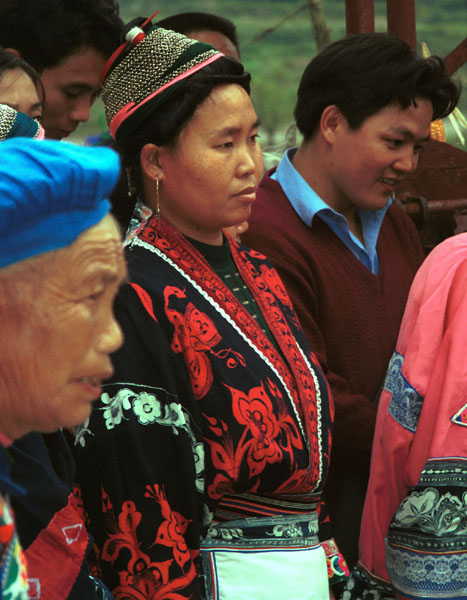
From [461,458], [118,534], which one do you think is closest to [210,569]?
[118,534]

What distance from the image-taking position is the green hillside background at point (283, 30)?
16.3 meters

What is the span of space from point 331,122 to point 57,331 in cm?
181

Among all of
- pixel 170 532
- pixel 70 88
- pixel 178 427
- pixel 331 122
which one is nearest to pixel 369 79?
pixel 331 122

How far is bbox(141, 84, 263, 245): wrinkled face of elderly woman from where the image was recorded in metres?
1.99

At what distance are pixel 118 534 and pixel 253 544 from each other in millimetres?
301

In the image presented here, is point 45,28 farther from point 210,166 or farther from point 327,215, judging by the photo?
point 210,166

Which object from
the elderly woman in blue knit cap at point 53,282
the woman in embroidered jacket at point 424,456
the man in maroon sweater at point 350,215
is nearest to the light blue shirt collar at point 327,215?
the man in maroon sweater at point 350,215

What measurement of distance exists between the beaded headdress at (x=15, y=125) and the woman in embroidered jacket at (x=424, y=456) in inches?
39.9

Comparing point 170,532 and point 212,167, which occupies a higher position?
point 212,167

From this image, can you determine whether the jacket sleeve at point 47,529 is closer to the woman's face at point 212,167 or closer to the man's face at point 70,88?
the woman's face at point 212,167

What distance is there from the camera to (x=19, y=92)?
7.89 feet

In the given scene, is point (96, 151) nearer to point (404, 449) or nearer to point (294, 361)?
point (294, 361)

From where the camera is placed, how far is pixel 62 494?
58.9 inches

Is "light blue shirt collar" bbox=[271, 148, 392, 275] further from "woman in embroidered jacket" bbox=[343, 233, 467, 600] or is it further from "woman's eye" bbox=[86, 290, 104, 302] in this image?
"woman's eye" bbox=[86, 290, 104, 302]
